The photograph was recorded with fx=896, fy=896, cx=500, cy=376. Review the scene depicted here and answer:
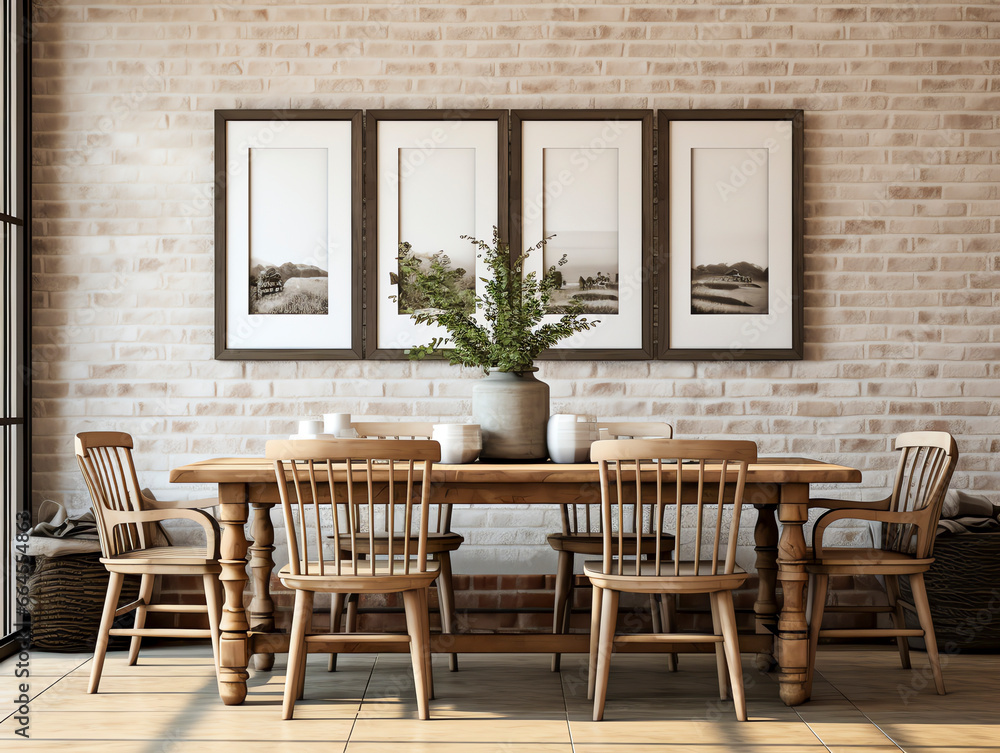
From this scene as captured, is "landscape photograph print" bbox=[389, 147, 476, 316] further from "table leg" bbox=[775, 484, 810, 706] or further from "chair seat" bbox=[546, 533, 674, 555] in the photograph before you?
"table leg" bbox=[775, 484, 810, 706]

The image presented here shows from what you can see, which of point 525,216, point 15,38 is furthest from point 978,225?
point 15,38

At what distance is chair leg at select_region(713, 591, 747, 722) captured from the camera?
252 cm

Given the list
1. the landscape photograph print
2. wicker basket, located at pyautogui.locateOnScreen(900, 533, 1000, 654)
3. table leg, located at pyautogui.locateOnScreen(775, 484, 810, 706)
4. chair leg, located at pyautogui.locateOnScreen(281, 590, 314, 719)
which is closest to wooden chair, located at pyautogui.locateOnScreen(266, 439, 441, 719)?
chair leg, located at pyautogui.locateOnScreen(281, 590, 314, 719)

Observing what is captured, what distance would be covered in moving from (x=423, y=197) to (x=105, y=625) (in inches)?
80.1

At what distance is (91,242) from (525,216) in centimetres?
183

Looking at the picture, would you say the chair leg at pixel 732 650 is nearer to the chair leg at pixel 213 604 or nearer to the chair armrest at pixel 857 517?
the chair armrest at pixel 857 517

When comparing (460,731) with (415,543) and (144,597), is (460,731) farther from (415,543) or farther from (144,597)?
(144,597)

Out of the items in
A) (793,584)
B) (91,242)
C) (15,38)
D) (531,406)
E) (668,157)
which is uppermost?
(15,38)

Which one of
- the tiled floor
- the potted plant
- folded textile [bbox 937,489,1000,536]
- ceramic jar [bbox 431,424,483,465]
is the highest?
the potted plant

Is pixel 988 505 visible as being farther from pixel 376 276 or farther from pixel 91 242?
pixel 91 242

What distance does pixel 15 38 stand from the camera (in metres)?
3.66

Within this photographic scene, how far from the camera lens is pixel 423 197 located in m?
3.78

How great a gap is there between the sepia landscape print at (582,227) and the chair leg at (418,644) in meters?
1.62

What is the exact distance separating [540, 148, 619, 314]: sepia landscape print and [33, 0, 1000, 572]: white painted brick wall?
253 millimetres
